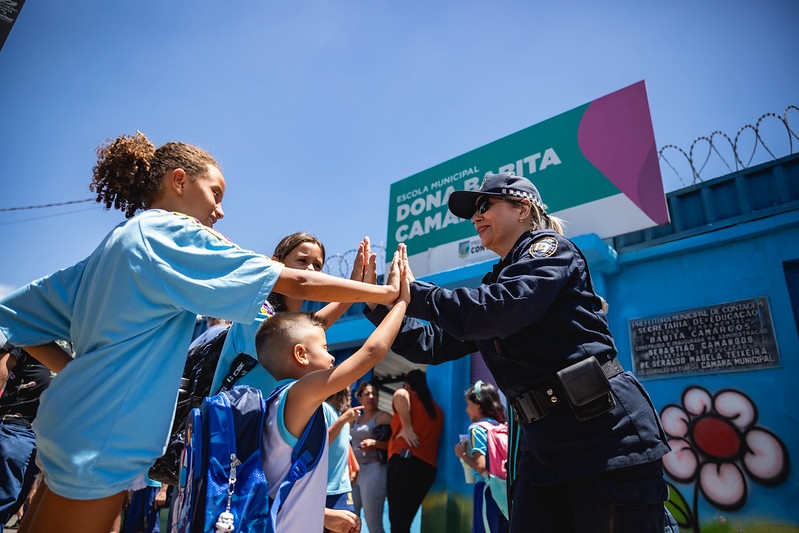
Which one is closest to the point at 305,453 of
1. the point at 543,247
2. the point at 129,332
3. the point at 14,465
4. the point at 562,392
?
the point at 129,332

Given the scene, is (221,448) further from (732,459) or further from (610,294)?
(610,294)

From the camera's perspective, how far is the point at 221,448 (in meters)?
1.63

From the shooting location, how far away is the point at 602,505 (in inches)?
66.3

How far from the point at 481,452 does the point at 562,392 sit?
3.03 metres

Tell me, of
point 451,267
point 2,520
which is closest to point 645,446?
point 2,520

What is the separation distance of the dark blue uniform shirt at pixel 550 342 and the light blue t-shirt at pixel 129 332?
77cm

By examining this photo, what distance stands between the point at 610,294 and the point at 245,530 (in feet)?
20.1

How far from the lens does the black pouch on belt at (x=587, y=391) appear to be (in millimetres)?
1771

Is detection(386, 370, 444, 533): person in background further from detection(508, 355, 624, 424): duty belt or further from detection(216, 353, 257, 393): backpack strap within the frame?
detection(508, 355, 624, 424): duty belt

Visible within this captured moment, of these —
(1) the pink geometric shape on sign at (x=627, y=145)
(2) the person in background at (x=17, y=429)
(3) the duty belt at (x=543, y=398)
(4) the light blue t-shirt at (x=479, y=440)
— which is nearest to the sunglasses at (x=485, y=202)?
(3) the duty belt at (x=543, y=398)

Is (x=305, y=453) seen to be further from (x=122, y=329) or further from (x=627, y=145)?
(x=627, y=145)

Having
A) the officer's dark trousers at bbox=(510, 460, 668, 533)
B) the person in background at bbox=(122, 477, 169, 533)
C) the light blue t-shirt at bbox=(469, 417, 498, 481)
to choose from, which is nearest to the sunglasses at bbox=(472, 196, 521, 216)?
the officer's dark trousers at bbox=(510, 460, 668, 533)

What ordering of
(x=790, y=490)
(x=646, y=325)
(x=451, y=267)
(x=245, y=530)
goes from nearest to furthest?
(x=245, y=530) < (x=790, y=490) < (x=646, y=325) < (x=451, y=267)

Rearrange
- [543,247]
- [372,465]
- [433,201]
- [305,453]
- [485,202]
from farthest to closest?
Answer: [433,201]
[372,465]
[485,202]
[543,247]
[305,453]
